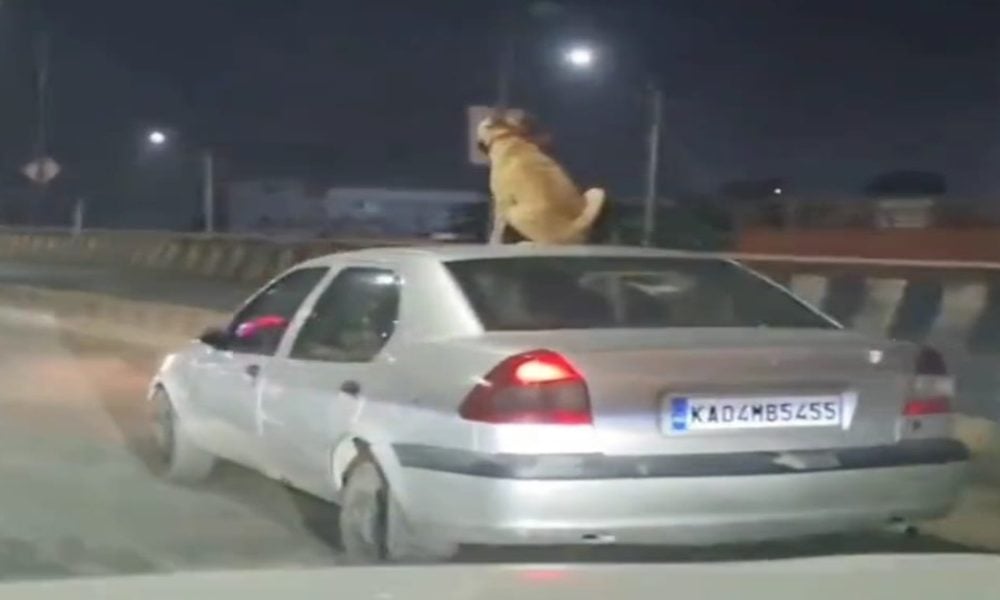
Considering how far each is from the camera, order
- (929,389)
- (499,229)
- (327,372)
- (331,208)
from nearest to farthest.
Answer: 1. (929,389)
2. (327,372)
3. (499,229)
4. (331,208)

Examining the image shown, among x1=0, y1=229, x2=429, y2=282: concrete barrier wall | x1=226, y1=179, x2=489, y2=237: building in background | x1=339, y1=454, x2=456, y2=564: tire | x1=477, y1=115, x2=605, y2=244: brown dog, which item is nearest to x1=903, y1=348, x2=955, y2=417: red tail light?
x1=339, y1=454, x2=456, y2=564: tire

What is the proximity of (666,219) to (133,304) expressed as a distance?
41.2 feet

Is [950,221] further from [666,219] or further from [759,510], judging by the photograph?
[759,510]

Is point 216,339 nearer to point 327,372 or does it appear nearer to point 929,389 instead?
point 327,372

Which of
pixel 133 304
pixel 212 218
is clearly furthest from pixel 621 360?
pixel 212 218

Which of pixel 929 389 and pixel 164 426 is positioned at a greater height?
pixel 929 389

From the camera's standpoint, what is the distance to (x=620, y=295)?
302 inches

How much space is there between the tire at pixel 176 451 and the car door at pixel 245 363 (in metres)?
0.47

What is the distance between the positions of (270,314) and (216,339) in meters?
0.32

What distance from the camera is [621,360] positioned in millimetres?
6668

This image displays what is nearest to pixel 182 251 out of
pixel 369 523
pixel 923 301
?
pixel 923 301

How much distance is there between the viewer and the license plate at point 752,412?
21.8ft

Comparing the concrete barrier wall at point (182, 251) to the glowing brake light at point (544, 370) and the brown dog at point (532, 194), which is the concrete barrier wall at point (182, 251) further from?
the glowing brake light at point (544, 370)

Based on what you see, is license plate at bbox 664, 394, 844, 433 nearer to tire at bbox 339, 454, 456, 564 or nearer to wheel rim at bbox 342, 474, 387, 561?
tire at bbox 339, 454, 456, 564
